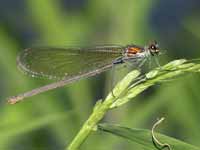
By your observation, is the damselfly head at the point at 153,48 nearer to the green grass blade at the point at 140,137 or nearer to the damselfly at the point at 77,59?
the damselfly at the point at 77,59

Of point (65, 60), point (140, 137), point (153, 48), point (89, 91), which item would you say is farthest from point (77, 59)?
point (140, 137)

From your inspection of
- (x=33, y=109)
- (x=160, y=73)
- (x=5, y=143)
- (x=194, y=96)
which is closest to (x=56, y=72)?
(x=33, y=109)

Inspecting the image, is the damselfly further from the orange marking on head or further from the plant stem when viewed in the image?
the plant stem

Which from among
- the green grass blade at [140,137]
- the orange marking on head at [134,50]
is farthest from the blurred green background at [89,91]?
the green grass blade at [140,137]

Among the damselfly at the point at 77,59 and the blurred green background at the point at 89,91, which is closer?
the blurred green background at the point at 89,91

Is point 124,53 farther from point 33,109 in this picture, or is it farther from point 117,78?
point 33,109

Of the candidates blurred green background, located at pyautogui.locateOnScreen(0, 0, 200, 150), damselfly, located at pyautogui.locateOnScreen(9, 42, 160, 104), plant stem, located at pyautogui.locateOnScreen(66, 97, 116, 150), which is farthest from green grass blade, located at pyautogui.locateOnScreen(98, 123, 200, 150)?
damselfly, located at pyautogui.locateOnScreen(9, 42, 160, 104)

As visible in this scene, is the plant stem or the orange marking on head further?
the orange marking on head
